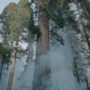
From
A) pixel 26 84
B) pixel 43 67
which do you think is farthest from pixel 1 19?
pixel 43 67

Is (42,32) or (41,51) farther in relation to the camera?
(42,32)

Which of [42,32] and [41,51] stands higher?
[42,32]

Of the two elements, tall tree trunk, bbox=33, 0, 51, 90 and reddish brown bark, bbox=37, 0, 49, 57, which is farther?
reddish brown bark, bbox=37, 0, 49, 57

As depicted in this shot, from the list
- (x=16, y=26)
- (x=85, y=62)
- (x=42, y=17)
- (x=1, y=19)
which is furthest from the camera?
(x=1, y=19)

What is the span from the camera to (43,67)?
16.0 ft

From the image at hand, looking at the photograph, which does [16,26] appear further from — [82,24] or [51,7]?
[82,24]

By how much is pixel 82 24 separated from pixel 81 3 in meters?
1.43

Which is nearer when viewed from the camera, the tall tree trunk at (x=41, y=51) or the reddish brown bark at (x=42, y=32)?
the tall tree trunk at (x=41, y=51)

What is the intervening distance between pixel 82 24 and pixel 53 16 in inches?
114

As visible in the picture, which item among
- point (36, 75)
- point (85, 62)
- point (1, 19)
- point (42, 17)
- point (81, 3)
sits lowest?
point (36, 75)

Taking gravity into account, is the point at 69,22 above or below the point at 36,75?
above

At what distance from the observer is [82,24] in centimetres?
880

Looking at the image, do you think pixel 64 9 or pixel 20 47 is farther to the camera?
pixel 20 47

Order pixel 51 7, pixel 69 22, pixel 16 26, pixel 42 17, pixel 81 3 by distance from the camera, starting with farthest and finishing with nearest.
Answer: pixel 16 26, pixel 81 3, pixel 69 22, pixel 51 7, pixel 42 17
